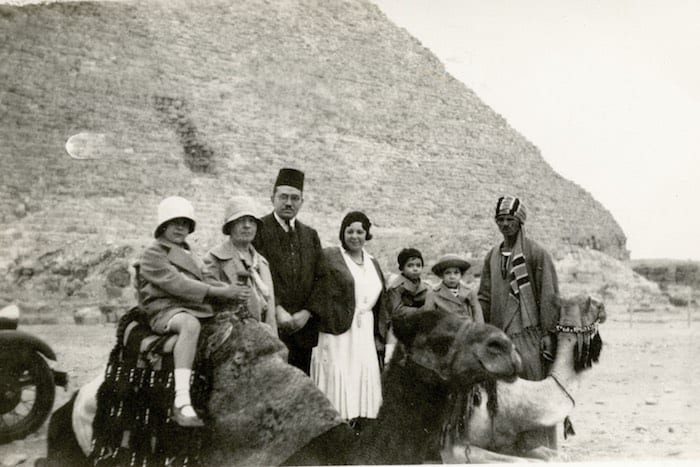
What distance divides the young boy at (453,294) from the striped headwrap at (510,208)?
39 centimetres

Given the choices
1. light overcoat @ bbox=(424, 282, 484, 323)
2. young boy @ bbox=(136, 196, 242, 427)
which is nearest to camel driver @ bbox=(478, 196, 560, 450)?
light overcoat @ bbox=(424, 282, 484, 323)

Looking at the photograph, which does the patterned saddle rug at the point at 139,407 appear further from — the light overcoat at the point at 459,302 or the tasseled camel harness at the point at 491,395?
the light overcoat at the point at 459,302

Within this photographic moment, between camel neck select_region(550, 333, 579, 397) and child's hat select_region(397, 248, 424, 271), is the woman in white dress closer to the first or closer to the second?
child's hat select_region(397, 248, 424, 271)

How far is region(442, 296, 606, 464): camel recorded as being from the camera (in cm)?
329

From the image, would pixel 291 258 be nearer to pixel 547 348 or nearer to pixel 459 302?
pixel 459 302

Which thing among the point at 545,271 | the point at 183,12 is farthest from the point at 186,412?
the point at 183,12

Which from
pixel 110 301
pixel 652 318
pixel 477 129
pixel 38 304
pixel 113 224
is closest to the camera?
pixel 38 304

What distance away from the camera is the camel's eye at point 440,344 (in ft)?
7.77

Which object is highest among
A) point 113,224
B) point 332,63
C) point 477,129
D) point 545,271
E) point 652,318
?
point 332,63

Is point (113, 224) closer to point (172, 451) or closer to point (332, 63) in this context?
point (172, 451)

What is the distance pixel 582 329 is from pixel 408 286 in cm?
81

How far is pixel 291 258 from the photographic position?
3.56m

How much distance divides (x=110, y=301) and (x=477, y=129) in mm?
39445

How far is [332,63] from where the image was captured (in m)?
46.8
